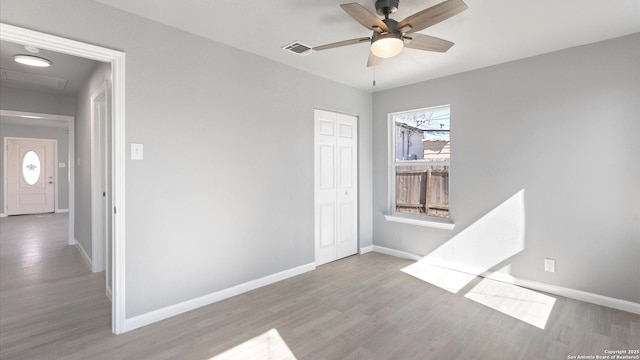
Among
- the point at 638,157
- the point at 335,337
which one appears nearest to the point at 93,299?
the point at 335,337

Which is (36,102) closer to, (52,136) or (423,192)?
(52,136)

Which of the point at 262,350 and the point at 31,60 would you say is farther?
the point at 31,60

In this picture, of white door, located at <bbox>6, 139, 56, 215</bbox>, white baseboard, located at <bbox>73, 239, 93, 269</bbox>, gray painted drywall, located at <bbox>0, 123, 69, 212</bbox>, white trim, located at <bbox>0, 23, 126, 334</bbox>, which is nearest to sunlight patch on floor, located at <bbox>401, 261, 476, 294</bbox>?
white trim, located at <bbox>0, 23, 126, 334</bbox>

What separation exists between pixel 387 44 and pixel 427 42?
40cm

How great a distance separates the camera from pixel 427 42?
227cm

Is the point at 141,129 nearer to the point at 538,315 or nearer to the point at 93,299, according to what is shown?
the point at 93,299

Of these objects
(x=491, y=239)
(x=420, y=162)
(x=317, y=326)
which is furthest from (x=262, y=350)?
(x=420, y=162)

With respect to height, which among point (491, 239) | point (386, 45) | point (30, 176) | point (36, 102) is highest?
point (36, 102)

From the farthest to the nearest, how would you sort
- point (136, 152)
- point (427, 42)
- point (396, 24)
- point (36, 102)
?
point (36, 102) → point (136, 152) → point (427, 42) → point (396, 24)

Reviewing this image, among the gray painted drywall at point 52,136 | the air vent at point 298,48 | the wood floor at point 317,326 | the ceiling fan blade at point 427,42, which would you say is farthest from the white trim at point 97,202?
the gray painted drywall at point 52,136

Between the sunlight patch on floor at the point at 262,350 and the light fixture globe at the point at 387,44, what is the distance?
231 cm

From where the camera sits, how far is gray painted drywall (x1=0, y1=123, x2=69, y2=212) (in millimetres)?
7735

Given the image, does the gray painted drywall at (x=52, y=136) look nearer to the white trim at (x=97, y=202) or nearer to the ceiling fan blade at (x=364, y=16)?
the white trim at (x=97, y=202)

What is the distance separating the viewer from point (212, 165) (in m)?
2.91
